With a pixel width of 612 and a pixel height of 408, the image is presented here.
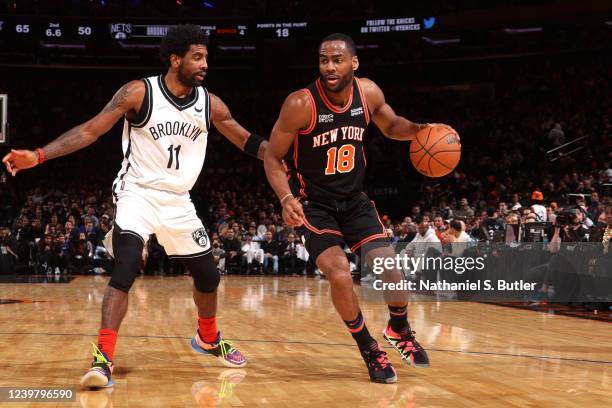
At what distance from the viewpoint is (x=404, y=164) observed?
22.7m

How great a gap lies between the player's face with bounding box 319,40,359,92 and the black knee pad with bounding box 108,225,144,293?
149 cm

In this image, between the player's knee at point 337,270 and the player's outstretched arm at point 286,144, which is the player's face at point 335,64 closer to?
the player's outstretched arm at point 286,144

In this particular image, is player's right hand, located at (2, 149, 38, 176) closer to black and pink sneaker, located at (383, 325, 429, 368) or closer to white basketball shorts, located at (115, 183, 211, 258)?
white basketball shorts, located at (115, 183, 211, 258)

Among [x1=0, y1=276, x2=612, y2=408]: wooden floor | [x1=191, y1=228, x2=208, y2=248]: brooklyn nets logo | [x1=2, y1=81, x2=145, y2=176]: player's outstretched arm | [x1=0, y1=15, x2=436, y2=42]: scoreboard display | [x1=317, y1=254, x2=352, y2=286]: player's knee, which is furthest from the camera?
[x1=0, y1=15, x2=436, y2=42]: scoreboard display

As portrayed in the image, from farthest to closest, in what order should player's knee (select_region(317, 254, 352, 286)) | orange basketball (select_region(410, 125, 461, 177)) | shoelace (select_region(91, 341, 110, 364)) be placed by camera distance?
orange basketball (select_region(410, 125, 461, 177)) < player's knee (select_region(317, 254, 352, 286)) < shoelace (select_region(91, 341, 110, 364))

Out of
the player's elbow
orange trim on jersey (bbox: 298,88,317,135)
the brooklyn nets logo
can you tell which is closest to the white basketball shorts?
the brooklyn nets logo

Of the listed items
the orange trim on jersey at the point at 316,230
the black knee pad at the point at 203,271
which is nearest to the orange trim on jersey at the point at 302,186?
the orange trim on jersey at the point at 316,230

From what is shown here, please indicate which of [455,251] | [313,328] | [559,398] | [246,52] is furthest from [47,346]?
[246,52]

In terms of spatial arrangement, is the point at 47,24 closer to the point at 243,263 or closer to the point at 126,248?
the point at 243,263

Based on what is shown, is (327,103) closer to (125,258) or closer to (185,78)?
(185,78)

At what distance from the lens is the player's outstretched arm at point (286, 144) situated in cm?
440

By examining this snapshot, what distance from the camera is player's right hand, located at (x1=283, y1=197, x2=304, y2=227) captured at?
14.3ft

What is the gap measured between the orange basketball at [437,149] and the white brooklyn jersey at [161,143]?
147cm

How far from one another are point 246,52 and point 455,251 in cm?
1510
